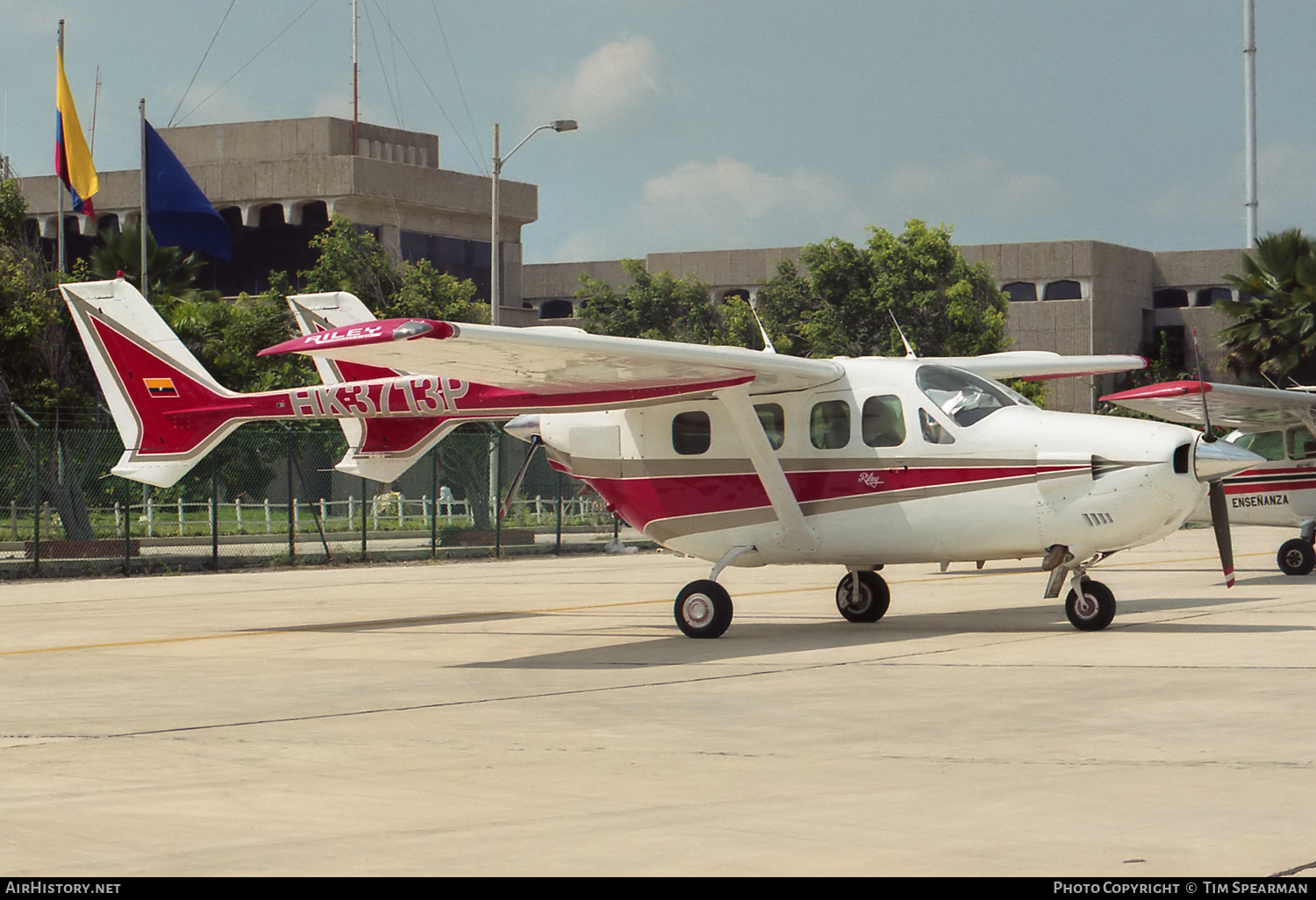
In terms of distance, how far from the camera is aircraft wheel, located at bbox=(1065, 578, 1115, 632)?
43.6ft

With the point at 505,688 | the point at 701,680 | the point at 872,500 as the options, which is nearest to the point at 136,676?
the point at 505,688

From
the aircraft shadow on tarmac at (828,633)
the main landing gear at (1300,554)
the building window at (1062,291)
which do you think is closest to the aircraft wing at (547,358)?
the aircraft shadow on tarmac at (828,633)

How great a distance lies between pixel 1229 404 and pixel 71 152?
Answer: 24.4 m

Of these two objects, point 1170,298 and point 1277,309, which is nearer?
point 1277,309

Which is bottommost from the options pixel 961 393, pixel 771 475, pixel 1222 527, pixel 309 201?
pixel 1222 527

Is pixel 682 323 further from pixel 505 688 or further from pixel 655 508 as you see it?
pixel 505 688

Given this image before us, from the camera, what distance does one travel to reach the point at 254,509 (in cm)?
3159

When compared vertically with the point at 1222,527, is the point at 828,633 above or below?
below

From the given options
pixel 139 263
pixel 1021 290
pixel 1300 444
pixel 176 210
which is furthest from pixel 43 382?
pixel 1021 290

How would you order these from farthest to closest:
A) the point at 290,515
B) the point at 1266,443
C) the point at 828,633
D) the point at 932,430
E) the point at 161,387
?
the point at 290,515, the point at 1266,443, the point at 161,387, the point at 828,633, the point at 932,430

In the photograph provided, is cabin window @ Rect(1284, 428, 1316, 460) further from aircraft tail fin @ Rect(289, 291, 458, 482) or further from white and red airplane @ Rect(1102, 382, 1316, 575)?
aircraft tail fin @ Rect(289, 291, 458, 482)

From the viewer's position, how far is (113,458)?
90.3ft

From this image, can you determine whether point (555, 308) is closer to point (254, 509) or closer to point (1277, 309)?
point (1277, 309)

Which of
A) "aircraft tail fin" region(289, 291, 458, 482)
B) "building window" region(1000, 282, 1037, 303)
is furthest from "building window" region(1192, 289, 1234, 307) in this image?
"aircraft tail fin" region(289, 291, 458, 482)
